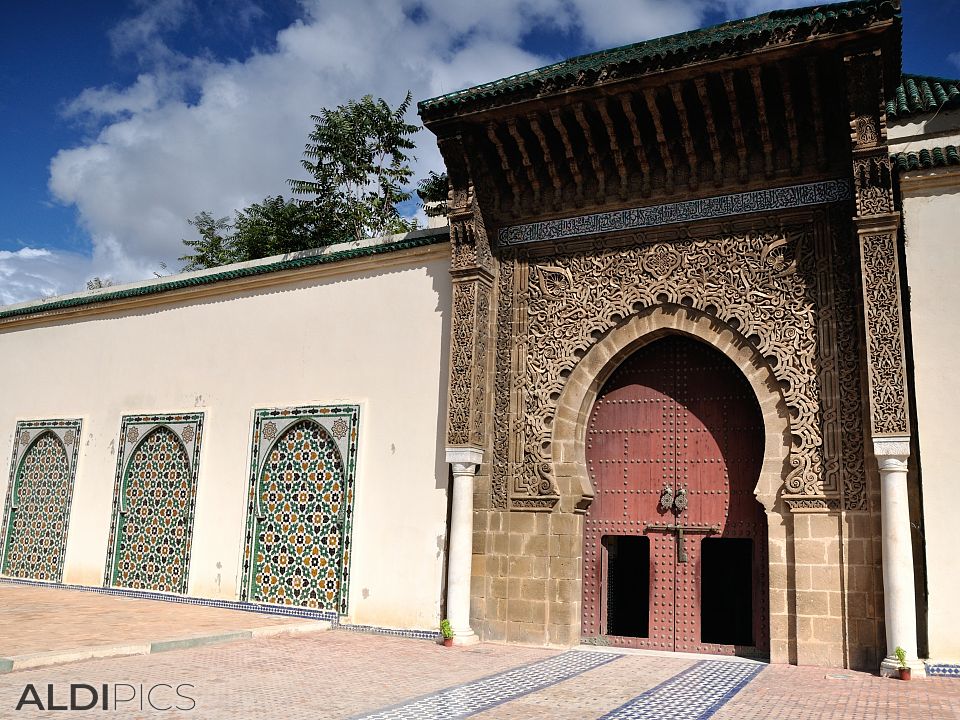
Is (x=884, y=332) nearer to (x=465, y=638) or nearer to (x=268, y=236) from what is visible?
(x=465, y=638)

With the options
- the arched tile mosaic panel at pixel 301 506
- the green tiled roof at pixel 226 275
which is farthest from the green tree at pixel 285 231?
the arched tile mosaic panel at pixel 301 506

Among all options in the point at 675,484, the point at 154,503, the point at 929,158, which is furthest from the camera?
the point at 154,503

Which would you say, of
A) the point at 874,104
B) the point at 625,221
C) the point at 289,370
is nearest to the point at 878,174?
the point at 874,104

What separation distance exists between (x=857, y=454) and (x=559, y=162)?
9.97 feet

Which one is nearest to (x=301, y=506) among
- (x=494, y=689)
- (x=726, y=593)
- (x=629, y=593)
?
(x=629, y=593)

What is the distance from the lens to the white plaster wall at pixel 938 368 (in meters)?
5.07

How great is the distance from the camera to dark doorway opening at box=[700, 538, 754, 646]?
6.82 m

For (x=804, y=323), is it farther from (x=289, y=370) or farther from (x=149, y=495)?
(x=149, y=495)

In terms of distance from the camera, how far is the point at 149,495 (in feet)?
27.6

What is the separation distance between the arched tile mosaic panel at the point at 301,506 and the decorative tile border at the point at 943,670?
4.18 metres

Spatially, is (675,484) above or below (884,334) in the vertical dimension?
below

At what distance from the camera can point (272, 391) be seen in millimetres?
7836

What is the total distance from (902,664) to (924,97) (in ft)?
13.1

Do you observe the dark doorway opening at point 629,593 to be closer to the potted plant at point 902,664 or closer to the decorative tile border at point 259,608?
the decorative tile border at point 259,608
